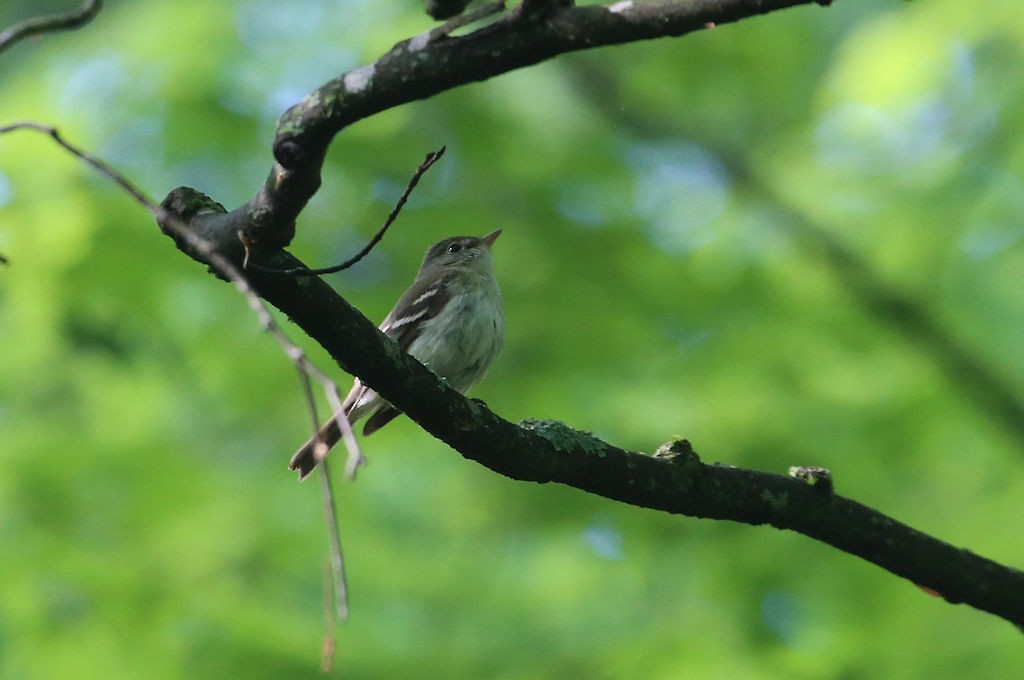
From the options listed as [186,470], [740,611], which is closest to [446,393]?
[740,611]

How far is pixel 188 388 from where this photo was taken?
8.23 meters

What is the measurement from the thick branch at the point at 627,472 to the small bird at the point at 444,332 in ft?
9.03

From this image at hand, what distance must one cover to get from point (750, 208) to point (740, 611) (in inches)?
139

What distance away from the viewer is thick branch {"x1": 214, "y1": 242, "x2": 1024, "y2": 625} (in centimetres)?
334

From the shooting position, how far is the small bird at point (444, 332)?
265 inches

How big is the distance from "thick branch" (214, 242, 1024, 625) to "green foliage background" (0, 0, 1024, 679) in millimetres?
1818

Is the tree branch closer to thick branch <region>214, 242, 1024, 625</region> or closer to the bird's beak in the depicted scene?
thick branch <region>214, 242, 1024, 625</region>

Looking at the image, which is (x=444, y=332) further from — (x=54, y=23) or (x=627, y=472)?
(x=54, y=23)

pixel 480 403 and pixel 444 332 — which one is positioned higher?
pixel 444 332

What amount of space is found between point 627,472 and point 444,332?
9.90ft

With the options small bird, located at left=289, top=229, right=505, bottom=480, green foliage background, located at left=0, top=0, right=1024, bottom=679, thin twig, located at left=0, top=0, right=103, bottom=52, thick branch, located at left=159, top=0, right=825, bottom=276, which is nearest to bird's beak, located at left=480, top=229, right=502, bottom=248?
green foliage background, located at left=0, top=0, right=1024, bottom=679

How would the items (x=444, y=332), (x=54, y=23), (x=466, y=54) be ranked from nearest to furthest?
1. (x=54, y=23)
2. (x=466, y=54)
3. (x=444, y=332)

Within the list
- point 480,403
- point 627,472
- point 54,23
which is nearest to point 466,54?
point 54,23

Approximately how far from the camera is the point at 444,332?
22.6ft
